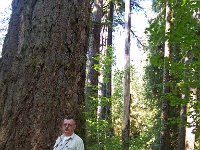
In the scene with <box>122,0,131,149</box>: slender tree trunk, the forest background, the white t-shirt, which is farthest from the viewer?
<box>122,0,131,149</box>: slender tree trunk

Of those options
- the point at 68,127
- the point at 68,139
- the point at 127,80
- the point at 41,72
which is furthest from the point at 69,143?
the point at 127,80

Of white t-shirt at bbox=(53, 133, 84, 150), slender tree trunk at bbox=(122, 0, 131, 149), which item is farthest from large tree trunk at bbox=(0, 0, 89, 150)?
slender tree trunk at bbox=(122, 0, 131, 149)

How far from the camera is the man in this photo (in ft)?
12.1

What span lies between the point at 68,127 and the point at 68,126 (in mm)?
11

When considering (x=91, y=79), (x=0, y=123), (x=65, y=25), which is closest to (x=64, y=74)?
(x=65, y=25)

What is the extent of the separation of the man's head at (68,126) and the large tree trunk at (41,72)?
0.12 meters

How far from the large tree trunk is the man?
0.10 meters

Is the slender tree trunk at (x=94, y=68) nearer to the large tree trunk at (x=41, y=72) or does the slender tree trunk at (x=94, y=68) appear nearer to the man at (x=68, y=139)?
the large tree trunk at (x=41, y=72)

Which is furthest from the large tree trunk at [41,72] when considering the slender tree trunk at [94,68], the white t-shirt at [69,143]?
the slender tree trunk at [94,68]

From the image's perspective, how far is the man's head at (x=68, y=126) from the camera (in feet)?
12.1

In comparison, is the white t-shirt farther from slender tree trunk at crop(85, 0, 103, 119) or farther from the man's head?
slender tree trunk at crop(85, 0, 103, 119)

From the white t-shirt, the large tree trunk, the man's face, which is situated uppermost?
the large tree trunk

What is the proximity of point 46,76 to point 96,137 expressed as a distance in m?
7.87

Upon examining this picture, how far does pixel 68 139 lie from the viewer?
3740 mm
